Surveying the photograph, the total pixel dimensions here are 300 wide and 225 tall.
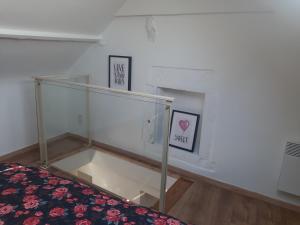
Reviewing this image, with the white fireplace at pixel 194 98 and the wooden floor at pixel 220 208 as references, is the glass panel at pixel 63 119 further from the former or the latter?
the wooden floor at pixel 220 208

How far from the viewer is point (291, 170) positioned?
2.06 meters

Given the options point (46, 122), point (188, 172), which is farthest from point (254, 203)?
point (46, 122)

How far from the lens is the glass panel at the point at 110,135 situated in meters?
2.32

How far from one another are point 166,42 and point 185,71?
0.37 metres

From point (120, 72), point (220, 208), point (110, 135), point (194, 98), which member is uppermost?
point (120, 72)

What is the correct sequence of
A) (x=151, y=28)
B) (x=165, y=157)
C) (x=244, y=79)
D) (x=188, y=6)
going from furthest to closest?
(x=151, y=28), (x=188, y=6), (x=244, y=79), (x=165, y=157)

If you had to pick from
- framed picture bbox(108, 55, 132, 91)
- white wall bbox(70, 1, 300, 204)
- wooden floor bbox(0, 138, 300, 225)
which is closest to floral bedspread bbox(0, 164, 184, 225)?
wooden floor bbox(0, 138, 300, 225)

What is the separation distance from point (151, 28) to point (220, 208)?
6.27 feet

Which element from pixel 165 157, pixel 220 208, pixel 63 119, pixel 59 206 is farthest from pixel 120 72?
pixel 59 206

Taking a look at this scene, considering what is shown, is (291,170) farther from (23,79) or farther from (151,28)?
(23,79)

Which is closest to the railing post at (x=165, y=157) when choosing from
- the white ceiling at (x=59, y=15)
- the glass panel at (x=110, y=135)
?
the glass panel at (x=110, y=135)

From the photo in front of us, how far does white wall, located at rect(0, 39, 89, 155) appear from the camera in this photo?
8.30 feet

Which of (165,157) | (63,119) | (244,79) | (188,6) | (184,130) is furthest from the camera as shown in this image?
(63,119)

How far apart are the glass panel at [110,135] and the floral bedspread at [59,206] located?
0.91 metres
